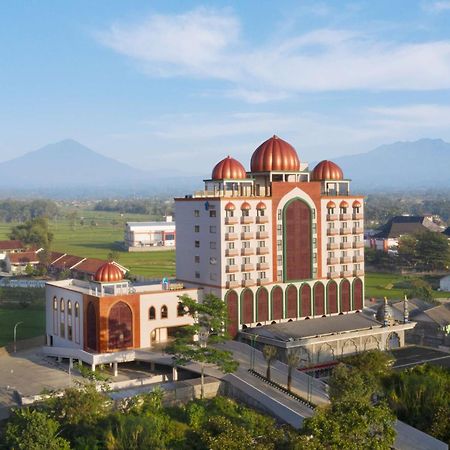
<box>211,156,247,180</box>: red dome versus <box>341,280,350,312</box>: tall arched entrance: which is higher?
<box>211,156,247,180</box>: red dome

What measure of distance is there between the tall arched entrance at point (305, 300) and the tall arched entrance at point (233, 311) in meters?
5.70

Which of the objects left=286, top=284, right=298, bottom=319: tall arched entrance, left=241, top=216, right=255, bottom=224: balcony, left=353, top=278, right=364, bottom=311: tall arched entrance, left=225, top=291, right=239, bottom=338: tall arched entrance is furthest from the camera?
left=353, top=278, right=364, bottom=311: tall arched entrance

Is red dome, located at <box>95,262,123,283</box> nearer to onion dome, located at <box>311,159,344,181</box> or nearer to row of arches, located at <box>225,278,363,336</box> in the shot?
row of arches, located at <box>225,278,363,336</box>

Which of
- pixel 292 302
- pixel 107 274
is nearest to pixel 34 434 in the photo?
pixel 107 274

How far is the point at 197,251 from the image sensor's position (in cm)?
5316

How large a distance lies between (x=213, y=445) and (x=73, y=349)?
21.5 m

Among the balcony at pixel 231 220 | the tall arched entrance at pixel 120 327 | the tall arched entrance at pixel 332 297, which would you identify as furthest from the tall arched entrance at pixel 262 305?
the tall arched entrance at pixel 120 327

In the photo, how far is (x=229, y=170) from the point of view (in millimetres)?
52906

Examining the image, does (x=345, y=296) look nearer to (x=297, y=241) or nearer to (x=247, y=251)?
(x=297, y=241)

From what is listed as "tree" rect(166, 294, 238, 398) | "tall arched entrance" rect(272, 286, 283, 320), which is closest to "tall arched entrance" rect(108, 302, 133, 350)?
"tree" rect(166, 294, 238, 398)

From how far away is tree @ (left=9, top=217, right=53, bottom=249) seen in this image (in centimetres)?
11138

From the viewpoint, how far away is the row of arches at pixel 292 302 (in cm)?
5133

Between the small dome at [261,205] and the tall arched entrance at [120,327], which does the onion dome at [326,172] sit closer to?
the small dome at [261,205]

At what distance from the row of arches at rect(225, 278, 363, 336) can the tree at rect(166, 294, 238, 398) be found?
4784mm
